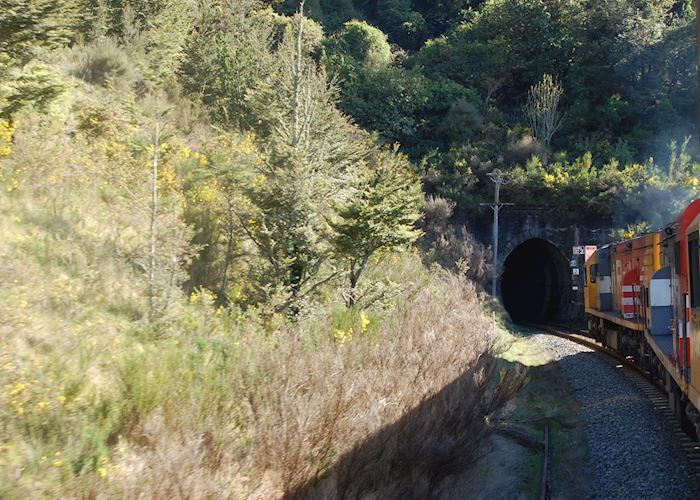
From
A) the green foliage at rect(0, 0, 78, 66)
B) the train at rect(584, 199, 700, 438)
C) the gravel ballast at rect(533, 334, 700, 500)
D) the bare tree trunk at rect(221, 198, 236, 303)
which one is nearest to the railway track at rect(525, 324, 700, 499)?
the gravel ballast at rect(533, 334, 700, 500)

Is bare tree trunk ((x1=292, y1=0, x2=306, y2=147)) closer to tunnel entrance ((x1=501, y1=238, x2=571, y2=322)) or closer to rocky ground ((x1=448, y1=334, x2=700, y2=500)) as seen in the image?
rocky ground ((x1=448, y1=334, x2=700, y2=500))

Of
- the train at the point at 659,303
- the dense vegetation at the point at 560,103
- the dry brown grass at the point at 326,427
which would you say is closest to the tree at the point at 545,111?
the dense vegetation at the point at 560,103

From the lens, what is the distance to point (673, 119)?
132ft

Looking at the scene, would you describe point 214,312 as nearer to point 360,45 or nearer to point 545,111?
point 545,111

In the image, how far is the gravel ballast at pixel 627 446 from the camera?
882 cm

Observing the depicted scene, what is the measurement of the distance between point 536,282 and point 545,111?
11462 millimetres

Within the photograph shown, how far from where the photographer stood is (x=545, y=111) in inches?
1613

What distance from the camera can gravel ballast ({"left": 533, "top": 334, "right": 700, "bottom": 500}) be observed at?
28.9 feet

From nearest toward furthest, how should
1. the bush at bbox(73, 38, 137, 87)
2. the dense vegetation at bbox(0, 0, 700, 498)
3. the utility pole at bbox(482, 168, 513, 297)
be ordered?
the dense vegetation at bbox(0, 0, 700, 498) < the bush at bbox(73, 38, 137, 87) < the utility pole at bbox(482, 168, 513, 297)

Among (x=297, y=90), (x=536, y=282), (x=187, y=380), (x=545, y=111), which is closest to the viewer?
(x=187, y=380)

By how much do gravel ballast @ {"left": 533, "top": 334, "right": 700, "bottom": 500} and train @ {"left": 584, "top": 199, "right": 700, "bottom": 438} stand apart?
0.61m

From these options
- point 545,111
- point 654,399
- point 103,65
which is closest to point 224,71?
point 103,65

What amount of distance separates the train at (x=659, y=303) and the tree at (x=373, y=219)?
5.34 m

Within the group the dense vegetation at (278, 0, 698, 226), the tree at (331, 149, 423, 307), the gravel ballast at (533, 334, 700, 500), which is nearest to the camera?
the gravel ballast at (533, 334, 700, 500)
